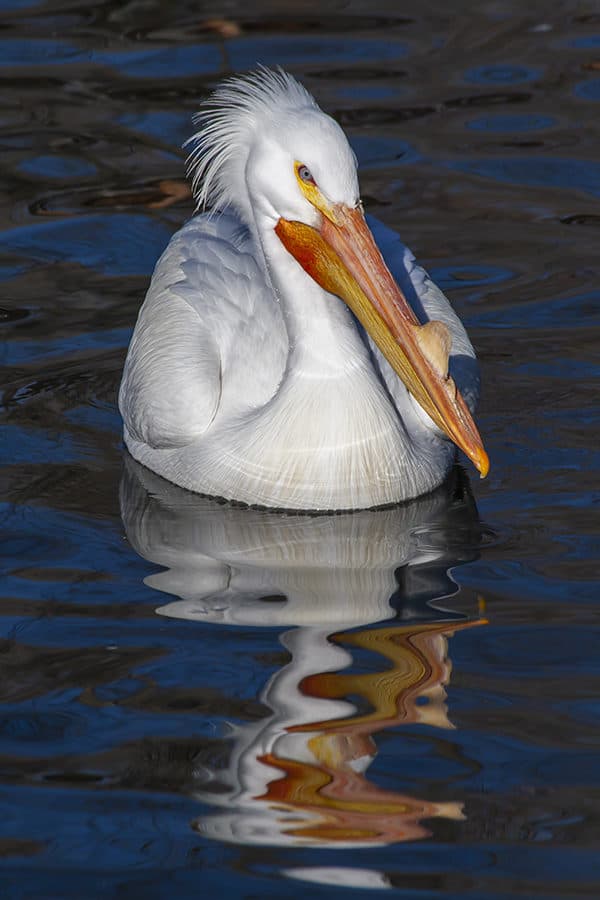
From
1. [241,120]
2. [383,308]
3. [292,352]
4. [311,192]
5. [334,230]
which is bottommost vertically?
[292,352]

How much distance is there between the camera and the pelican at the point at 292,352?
482 centimetres


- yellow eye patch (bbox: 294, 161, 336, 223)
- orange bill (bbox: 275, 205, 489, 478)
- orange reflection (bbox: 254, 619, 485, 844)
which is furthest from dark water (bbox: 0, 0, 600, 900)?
yellow eye patch (bbox: 294, 161, 336, 223)

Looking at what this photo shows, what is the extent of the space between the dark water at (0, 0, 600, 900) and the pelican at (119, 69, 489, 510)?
13cm

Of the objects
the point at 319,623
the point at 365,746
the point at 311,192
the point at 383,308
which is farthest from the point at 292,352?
the point at 365,746

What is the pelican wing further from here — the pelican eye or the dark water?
the pelican eye

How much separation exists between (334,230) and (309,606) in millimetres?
1017

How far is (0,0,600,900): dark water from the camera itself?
3480mm

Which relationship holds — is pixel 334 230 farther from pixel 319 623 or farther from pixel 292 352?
pixel 319 623

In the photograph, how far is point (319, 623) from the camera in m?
4.37

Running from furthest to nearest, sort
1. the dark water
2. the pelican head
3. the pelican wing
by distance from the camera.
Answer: the pelican wing < the pelican head < the dark water

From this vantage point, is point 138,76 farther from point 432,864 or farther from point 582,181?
point 432,864

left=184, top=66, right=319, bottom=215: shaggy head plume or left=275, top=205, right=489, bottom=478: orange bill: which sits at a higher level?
left=184, top=66, right=319, bottom=215: shaggy head plume

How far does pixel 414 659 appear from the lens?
414cm

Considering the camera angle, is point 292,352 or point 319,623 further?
point 292,352
